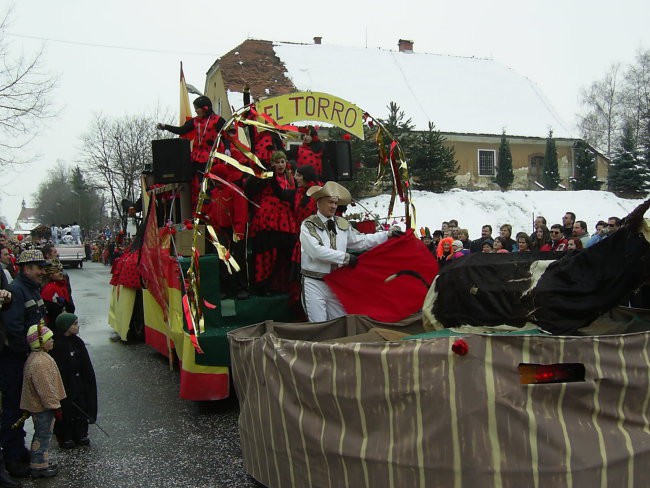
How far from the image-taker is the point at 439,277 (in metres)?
5.05

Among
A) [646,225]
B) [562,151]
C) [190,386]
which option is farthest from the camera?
[562,151]

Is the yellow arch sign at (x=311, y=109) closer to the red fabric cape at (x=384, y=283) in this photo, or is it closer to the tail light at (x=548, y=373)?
the red fabric cape at (x=384, y=283)

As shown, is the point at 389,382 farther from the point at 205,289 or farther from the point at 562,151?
the point at 562,151

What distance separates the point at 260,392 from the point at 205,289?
245cm

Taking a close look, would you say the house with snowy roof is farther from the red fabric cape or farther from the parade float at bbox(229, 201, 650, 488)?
the parade float at bbox(229, 201, 650, 488)

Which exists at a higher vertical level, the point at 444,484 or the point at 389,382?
the point at 389,382

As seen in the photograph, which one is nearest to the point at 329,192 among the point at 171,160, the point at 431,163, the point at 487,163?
the point at 171,160

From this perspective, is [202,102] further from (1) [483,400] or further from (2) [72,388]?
(1) [483,400]

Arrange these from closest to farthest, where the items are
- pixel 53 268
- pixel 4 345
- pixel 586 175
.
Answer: pixel 4 345
pixel 53 268
pixel 586 175

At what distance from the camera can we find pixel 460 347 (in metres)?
3.24

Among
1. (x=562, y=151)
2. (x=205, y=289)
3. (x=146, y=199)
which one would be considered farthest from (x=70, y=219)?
(x=205, y=289)

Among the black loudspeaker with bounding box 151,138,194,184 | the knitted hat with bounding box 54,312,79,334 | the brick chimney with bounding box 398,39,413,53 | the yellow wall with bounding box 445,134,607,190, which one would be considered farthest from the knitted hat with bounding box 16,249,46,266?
the brick chimney with bounding box 398,39,413,53

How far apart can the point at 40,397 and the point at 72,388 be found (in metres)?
0.72

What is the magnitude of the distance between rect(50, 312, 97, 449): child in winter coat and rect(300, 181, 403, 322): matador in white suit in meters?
2.07
